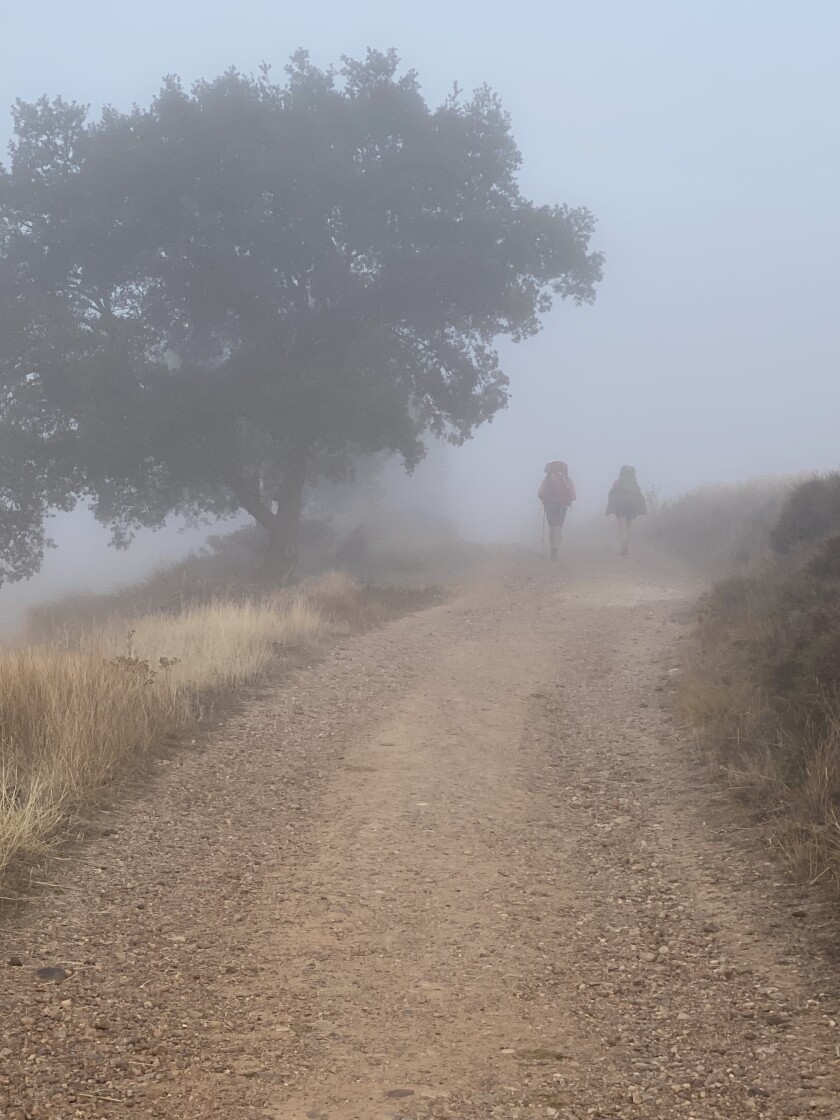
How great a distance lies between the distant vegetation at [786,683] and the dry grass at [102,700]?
162 inches

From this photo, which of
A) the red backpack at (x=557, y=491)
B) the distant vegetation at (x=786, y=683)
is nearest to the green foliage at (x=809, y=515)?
the distant vegetation at (x=786, y=683)

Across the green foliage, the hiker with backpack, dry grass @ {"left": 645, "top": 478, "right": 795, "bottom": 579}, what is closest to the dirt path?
the green foliage

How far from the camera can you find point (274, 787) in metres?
6.96

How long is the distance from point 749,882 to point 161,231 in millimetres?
18077

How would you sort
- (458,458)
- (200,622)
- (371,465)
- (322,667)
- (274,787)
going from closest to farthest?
(274,787) → (322,667) → (200,622) → (371,465) → (458,458)

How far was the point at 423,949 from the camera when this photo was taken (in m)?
4.43

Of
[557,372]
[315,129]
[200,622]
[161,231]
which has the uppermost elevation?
[557,372]

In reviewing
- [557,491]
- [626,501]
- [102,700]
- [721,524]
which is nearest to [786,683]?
[102,700]

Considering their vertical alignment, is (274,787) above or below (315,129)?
below

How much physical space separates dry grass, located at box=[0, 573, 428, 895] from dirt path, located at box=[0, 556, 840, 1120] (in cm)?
34

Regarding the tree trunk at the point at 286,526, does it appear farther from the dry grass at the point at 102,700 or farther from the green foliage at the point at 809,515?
the green foliage at the point at 809,515

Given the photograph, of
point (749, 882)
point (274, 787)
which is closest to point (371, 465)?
point (274, 787)

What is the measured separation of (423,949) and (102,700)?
4.03m

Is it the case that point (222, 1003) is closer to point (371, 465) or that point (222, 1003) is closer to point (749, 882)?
point (749, 882)
